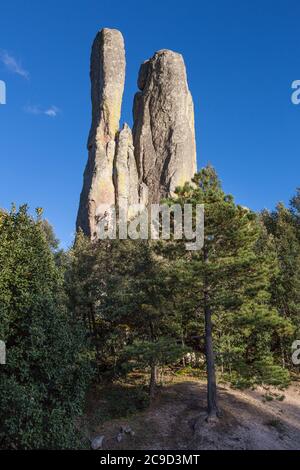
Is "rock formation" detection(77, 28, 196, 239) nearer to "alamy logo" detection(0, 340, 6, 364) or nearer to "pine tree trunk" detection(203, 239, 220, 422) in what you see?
"pine tree trunk" detection(203, 239, 220, 422)

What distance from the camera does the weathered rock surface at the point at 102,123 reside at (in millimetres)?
48188

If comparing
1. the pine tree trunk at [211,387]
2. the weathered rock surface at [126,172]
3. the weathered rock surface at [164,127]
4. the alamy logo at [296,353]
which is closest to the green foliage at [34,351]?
the pine tree trunk at [211,387]

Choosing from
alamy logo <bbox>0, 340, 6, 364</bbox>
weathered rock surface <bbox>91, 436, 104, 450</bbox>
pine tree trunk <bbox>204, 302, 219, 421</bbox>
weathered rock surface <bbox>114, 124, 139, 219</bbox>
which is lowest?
weathered rock surface <bbox>91, 436, 104, 450</bbox>

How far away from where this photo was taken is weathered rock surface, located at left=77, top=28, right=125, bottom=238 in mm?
48188

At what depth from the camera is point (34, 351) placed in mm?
13789

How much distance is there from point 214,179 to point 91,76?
4441 centimetres

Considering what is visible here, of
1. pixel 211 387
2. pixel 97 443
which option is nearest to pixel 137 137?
pixel 211 387

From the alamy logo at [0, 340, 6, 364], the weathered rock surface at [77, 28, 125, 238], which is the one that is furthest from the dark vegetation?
the weathered rock surface at [77, 28, 125, 238]

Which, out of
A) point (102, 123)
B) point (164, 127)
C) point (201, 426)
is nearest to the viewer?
point (201, 426)

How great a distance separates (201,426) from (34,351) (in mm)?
8217

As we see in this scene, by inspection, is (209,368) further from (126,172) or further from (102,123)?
(102,123)

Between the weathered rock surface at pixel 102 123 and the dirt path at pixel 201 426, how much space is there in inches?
1119

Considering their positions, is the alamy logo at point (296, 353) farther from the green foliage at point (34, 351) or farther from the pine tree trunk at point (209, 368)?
the green foliage at point (34, 351)
